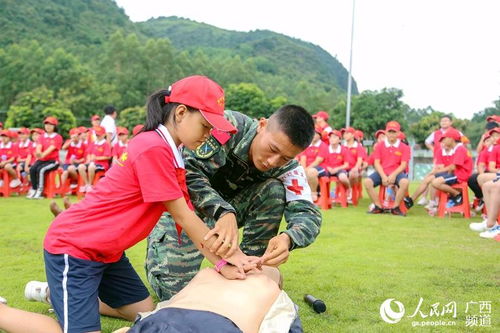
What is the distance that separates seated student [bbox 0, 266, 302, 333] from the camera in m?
1.94

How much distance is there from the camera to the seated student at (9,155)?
1098 cm

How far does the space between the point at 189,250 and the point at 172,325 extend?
1.25m

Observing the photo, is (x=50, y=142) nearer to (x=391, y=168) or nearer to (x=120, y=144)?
(x=120, y=144)

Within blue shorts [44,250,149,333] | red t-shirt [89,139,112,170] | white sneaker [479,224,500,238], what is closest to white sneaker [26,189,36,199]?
red t-shirt [89,139,112,170]

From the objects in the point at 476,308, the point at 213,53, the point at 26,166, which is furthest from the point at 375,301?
the point at 213,53

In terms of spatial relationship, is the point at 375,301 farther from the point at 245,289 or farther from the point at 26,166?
the point at 26,166

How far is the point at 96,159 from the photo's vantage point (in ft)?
35.2

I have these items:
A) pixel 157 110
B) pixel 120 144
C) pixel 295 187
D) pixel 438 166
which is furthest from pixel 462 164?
pixel 120 144

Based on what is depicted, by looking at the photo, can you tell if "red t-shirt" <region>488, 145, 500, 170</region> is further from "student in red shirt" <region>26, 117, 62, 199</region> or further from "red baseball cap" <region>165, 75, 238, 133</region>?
"student in red shirt" <region>26, 117, 62, 199</region>

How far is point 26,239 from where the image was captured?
553 cm

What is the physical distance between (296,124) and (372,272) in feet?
6.50

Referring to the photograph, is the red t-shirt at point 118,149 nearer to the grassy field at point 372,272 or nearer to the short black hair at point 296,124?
the grassy field at point 372,272

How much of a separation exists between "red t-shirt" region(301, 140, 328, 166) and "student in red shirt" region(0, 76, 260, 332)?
287 inches

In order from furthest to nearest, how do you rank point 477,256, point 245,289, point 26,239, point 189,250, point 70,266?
point 26,239
point 477,256
point 189,250
point 70,266
point 245,289
